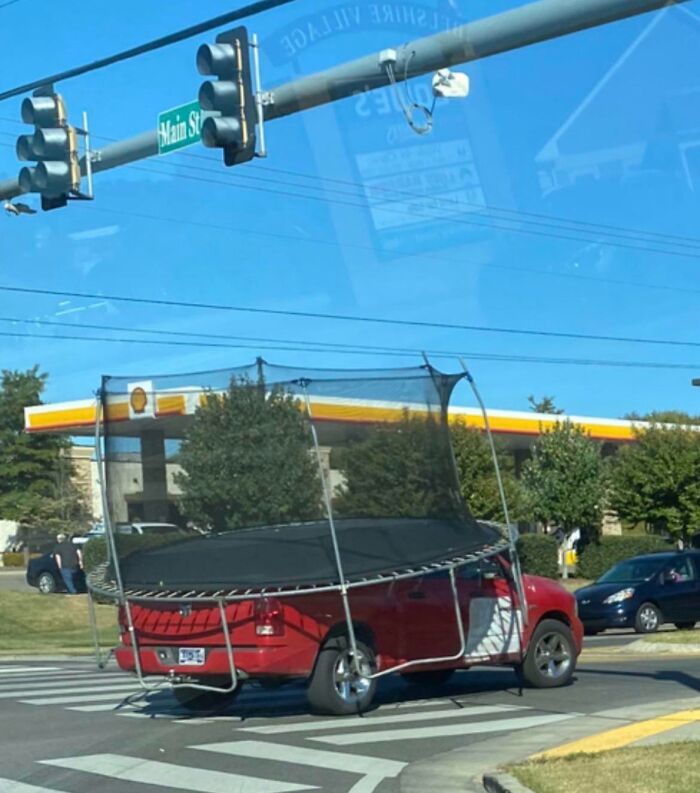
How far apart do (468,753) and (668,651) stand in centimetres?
950

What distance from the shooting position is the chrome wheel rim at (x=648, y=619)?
24.8m

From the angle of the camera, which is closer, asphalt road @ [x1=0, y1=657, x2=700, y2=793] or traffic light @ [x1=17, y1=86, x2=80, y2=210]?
asphalt road @ [x1=0, y1=657, x2=700, y2=793]

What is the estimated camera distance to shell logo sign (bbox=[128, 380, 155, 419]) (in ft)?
44.0

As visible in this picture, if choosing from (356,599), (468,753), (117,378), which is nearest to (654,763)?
(468,753)

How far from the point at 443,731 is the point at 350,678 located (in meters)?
1.29

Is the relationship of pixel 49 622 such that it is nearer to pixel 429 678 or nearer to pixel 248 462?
pixel 429 678

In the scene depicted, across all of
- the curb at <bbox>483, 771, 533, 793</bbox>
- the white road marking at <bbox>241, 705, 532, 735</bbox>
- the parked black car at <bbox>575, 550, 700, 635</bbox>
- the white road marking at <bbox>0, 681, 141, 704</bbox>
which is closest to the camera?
the curb at <bbox>483, 771, 533, 793</bbox>

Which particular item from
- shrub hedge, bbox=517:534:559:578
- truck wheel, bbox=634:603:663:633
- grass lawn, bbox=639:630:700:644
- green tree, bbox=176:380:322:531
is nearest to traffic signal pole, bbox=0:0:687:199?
green tree, bbox=176:380:322:531

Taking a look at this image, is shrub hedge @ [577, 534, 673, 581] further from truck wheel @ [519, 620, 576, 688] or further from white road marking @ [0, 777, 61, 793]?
white road marking @ [0, 777, 61, 793]

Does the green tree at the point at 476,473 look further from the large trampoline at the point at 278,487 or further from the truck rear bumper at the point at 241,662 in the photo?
the truck rear bumper at the point at 241,662

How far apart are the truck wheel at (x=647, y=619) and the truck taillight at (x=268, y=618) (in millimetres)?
14066

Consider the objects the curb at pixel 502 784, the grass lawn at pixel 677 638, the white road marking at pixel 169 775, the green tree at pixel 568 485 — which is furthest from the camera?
the green tree at pixel 568 485

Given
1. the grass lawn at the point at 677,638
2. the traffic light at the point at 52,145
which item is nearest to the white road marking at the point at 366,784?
the traffic light at the point at 52,145

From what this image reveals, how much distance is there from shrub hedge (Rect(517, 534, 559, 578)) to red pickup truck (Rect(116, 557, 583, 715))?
2586 centimetres
